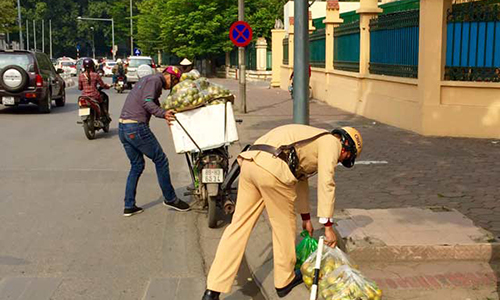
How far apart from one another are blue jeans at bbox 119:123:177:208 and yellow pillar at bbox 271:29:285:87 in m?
24.9

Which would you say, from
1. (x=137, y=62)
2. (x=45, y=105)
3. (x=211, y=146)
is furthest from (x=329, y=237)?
(x=137, y=62)

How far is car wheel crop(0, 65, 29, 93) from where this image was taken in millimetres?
16828

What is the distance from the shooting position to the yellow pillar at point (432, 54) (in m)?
11.8

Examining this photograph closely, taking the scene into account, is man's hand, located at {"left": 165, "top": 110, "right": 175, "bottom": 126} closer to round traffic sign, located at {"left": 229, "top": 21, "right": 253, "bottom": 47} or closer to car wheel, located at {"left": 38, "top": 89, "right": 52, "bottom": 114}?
round traffic sign, located at {"left": 229, "top": 21, "right": 253, "bottom": 47}

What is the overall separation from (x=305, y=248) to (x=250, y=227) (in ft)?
1.83

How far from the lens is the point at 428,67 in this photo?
11891mm

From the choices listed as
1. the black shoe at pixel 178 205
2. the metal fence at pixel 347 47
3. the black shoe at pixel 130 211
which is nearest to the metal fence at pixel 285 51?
the metal fence at pixel 347 47

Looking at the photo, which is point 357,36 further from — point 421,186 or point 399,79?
point 421,186

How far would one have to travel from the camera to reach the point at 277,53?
104 feet

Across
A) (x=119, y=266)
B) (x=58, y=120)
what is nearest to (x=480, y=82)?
(x=119, y=266)

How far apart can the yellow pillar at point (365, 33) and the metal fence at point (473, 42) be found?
4253mm

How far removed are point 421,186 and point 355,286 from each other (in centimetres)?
415

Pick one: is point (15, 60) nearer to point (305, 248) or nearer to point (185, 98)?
point (185, 98)

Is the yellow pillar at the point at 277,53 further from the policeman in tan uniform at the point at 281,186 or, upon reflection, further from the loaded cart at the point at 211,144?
the policeman in tan uniform at the point at 281,186
